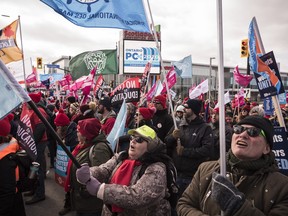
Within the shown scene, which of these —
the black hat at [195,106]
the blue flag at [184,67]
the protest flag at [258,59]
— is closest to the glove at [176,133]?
the black hat at [195,106]

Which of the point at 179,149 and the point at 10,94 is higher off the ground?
the point at 10,94

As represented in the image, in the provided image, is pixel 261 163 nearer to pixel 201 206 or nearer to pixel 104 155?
pixel 201 206

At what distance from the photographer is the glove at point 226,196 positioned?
1604 millimetres

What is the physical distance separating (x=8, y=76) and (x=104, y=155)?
5.85 ft

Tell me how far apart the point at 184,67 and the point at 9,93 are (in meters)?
14.7

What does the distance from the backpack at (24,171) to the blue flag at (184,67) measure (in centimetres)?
1337

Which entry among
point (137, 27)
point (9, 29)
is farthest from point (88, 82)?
point (137, 27)

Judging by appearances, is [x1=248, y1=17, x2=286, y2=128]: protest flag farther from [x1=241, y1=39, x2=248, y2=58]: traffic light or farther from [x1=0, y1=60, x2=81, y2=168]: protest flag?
[x1=241, y1=39, x2=248, y2=58]: traffic light

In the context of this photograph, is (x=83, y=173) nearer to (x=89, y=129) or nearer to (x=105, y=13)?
(x=89, y=129)

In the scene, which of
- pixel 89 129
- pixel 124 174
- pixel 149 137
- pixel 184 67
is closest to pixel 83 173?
pixel 124 174

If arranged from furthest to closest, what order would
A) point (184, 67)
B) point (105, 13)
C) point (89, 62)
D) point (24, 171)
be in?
1. point (184, 67)
2. point (89, 62)
3. point (105, 13)
4. point (24, 171)

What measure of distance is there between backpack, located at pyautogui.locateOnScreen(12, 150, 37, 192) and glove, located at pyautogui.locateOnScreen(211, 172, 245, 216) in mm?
2227

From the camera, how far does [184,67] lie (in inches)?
632

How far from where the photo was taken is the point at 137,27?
13.0 ft
